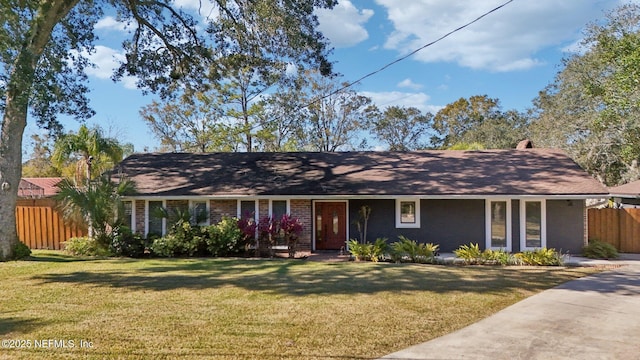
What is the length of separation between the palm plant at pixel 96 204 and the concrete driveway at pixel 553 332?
12591 mm

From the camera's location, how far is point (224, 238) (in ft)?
47.9

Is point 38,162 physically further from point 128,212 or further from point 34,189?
point 128,212

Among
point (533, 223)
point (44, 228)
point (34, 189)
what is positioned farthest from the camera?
point (34, 189)

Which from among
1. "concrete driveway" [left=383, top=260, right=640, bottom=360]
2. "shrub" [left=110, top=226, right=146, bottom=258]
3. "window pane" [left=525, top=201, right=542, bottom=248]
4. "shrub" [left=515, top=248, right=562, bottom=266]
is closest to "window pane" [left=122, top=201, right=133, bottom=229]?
"shrub" [left=110, top=226, right=146, bottom=258]

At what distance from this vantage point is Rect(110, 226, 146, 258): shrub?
1483 centimetres

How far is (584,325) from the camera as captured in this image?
6648mm

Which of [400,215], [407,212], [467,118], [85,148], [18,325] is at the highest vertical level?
[467,118]

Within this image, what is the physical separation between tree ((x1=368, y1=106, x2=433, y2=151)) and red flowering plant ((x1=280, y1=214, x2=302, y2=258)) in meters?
27.6

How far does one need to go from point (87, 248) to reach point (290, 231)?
695 centimetres

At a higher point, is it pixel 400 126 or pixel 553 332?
pixel 400 126

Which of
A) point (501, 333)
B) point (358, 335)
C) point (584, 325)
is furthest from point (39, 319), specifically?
point (584, 325)

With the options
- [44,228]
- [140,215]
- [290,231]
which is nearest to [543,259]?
[290,231]

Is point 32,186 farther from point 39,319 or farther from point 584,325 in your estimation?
point 584,325

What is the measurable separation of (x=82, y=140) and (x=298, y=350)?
50.1ft
